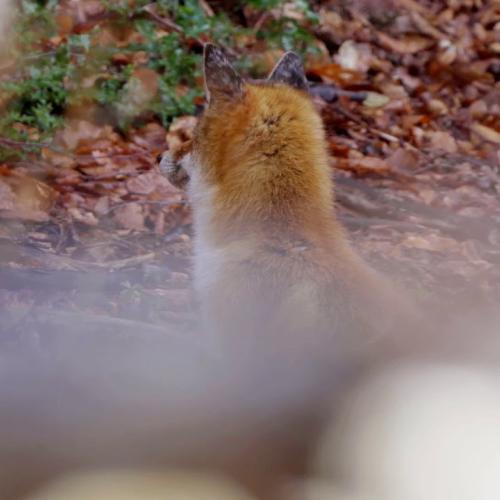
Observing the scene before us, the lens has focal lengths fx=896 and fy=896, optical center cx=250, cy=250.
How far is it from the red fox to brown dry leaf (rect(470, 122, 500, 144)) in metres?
1.78

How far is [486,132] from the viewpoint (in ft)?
13.8

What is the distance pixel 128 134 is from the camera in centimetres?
390

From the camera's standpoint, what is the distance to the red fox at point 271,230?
Result: 2082mm

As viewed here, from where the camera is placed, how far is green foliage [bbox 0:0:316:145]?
12.4ft

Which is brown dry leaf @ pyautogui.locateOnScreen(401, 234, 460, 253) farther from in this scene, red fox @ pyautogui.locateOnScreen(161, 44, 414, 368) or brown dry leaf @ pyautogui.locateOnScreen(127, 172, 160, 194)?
brown dry leaf @ pyautogui.locateOnScreen(127, 172, 160, 194)

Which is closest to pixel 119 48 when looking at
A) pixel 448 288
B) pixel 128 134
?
pixel 128 134

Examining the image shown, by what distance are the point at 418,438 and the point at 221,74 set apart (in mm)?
1193

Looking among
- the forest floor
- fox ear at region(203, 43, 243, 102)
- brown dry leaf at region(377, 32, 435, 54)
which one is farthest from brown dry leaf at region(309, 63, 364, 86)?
fox ear at region(203, 43, 243, 102)

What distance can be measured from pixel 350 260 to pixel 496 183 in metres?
1.72

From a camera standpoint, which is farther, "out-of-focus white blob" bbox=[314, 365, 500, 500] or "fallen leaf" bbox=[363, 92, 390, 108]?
"fallen leaf" bbox=[363, 92, 390, 108]

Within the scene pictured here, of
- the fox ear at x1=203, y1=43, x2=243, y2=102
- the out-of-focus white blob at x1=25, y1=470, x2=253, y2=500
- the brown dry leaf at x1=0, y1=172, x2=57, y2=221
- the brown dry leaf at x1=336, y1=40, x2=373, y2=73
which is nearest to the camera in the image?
the out-of-focus white blob at x1=25, y1=470, x2=253, y2=500

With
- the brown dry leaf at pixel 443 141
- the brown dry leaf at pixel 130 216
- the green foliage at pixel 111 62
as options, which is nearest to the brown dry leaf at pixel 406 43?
the green foliage at pixel 111 62

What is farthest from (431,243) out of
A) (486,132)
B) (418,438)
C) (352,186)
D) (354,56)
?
(354,56)

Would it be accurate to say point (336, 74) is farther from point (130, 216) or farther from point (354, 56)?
point (130, 216)
